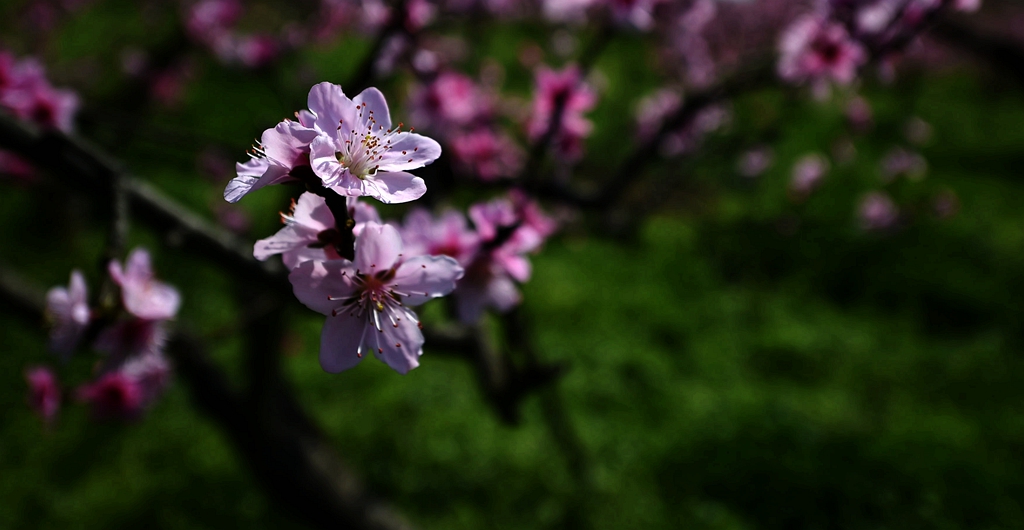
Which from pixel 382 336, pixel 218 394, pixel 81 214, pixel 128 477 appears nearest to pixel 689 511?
pixel 218 394

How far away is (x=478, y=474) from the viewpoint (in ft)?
9.55

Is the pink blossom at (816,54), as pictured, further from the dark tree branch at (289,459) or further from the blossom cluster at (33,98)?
the blossom cluster at (33,98)

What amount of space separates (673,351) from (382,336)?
3.21m

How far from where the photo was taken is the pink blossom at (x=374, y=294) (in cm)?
81

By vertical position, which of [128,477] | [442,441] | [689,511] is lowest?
[689,511]

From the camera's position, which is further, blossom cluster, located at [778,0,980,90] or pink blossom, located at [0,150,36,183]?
pink blossom, located at [0,150,36,183]

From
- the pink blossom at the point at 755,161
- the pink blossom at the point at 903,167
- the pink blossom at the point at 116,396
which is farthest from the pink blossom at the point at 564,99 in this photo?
the pink blossom at the point at 903,167

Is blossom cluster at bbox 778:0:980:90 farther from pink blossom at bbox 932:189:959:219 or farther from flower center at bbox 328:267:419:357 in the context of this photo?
pink blossom at bbox 932:189:959:219

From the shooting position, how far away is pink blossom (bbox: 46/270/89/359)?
3.73ft

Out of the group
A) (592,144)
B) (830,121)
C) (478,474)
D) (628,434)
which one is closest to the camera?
(478,474)

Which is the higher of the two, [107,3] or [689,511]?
[107,3]

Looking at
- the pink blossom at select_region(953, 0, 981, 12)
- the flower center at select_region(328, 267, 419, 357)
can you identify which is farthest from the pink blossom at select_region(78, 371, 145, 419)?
the pink blossom at select_region(953, 0, 981, 12)

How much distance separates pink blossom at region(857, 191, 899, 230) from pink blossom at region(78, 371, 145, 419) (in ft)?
16.6

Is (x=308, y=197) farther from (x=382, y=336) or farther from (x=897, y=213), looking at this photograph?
(x=897, y=213)
